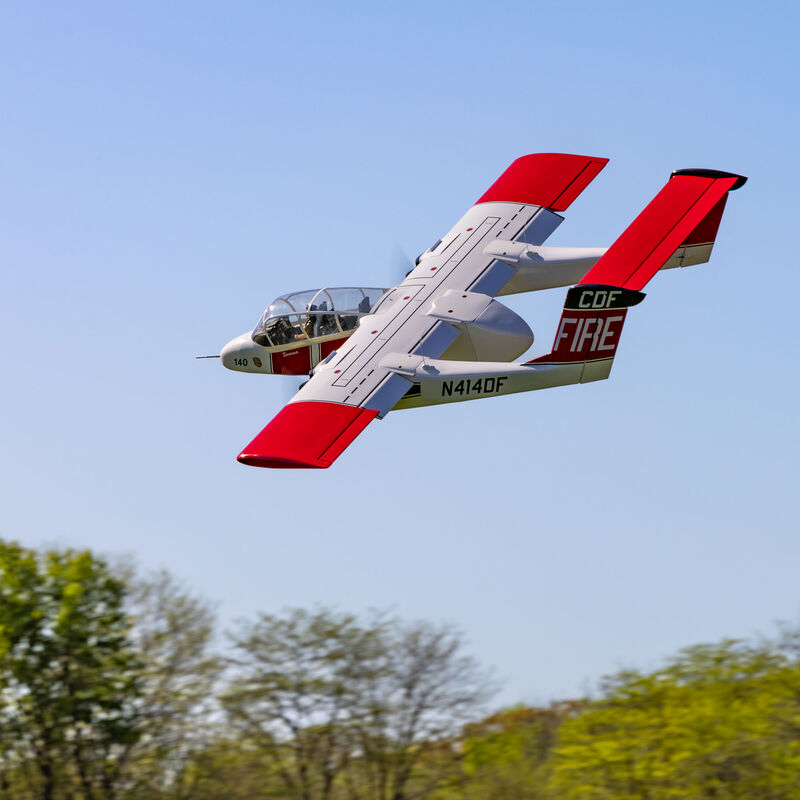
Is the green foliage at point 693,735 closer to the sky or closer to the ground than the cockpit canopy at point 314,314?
closer to the ground

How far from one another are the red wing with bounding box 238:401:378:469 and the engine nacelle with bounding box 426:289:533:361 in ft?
13.7

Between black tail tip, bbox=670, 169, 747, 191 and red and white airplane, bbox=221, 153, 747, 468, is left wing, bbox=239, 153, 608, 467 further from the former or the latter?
black tail tip, bbox=670, 169, 747, 191

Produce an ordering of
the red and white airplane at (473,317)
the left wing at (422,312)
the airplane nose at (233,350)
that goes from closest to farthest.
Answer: the left wing at (422,312)
the red and white airplane at (473,317)
the airplane nose at (233,350)

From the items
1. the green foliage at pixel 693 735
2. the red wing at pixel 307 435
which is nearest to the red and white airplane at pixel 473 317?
the red wing at pixel 307 435

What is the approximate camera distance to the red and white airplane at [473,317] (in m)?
26.4

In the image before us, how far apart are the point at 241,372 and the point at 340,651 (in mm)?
8452

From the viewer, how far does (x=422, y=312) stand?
29344 mm

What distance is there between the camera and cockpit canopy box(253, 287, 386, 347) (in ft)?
99.0

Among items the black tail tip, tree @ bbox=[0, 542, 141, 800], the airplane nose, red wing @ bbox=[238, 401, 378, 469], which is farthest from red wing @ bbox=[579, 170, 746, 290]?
tree @ bbox=[0, 542, 141, 800]

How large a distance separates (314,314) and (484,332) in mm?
4559

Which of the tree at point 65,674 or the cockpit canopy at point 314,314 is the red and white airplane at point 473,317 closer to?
the cockpit canopy at point 314,314

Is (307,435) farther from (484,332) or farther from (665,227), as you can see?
(665,227)

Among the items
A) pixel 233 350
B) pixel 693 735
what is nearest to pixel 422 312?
pixel 233 350

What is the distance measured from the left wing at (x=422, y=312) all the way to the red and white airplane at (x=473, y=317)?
0.04 meters
